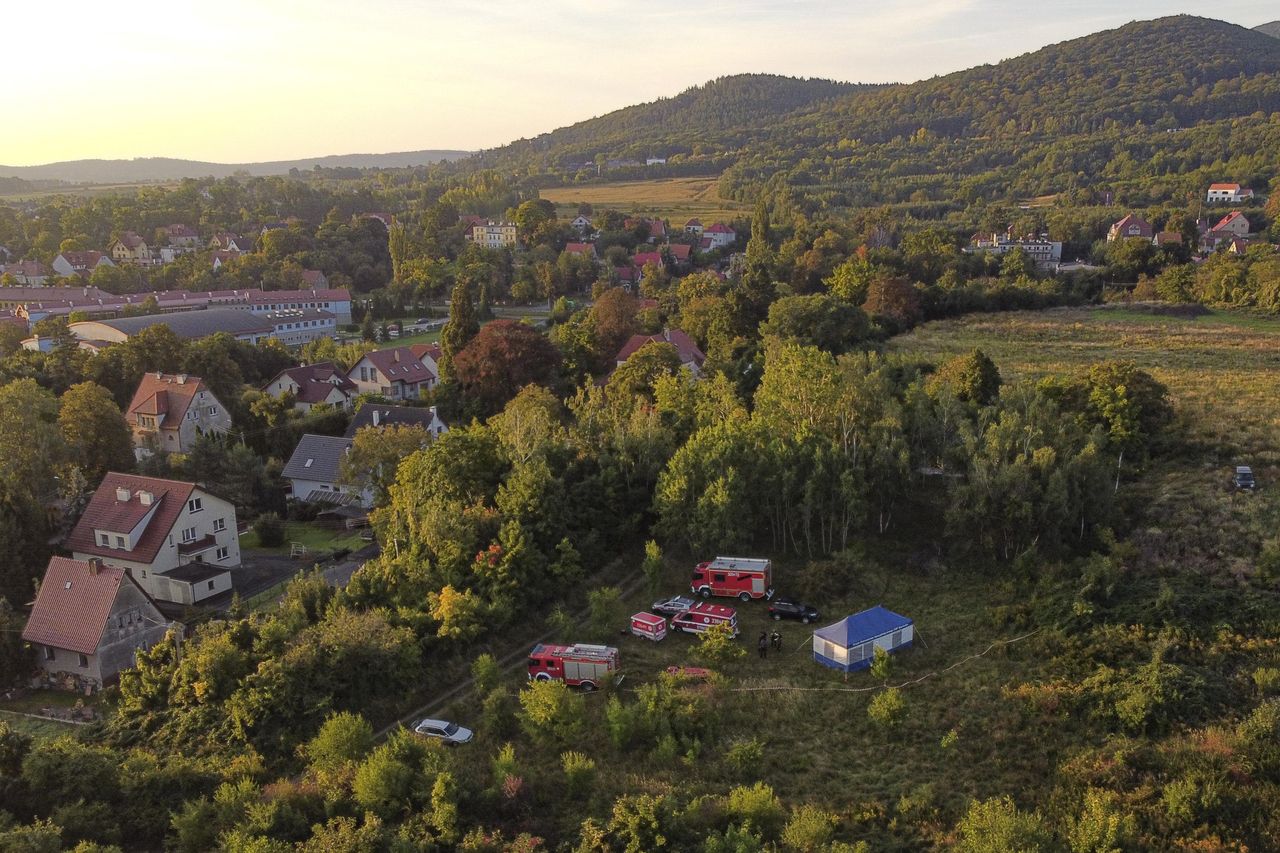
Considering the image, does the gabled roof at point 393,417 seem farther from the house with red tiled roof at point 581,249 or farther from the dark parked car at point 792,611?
the house with red tiled roof at point 581,249

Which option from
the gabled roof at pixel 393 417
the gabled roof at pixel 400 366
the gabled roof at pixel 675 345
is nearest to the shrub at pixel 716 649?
the gabled roof at pixel 393 417

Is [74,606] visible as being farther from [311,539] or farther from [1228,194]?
[1228,194]

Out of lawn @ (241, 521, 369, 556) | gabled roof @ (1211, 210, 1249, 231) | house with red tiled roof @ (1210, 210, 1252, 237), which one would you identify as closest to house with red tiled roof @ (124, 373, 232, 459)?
lawn @ (241, 521, 369, 556)

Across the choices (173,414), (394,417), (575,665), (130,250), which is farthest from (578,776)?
(130,250)

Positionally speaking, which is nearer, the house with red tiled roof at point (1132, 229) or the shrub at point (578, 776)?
the shrub at point (578, 776)

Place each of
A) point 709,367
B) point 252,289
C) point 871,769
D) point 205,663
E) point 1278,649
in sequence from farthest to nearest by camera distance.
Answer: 1. point 252,289
2. point 709,367
3. point 1278,649
4. point 205,663
5. point 871,769

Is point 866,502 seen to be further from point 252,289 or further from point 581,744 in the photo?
point 252,289

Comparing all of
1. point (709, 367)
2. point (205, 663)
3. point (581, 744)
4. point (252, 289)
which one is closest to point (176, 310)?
point (252, 289)
